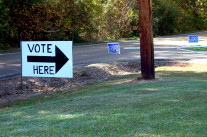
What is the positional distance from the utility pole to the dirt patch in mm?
543

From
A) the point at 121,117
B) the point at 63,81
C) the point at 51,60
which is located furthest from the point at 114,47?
the point at 121,117

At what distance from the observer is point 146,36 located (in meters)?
12.8

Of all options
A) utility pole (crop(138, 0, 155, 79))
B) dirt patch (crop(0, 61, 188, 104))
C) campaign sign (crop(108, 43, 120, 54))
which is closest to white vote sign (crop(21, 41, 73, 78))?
dirt patch (crop(0, 61, 188, 104))

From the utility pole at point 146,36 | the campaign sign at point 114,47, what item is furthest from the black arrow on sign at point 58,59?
the campaign sign at point 114,47

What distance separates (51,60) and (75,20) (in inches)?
1012

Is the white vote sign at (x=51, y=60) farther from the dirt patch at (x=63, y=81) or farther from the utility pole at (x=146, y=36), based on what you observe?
the utility pole at (x=146, y=36)

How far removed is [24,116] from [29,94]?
5364 mm

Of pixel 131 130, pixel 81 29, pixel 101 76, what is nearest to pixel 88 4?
pixel 81 29

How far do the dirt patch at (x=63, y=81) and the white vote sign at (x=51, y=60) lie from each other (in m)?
3.02

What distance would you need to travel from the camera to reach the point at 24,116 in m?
7.75

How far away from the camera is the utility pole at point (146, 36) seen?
41.6ft

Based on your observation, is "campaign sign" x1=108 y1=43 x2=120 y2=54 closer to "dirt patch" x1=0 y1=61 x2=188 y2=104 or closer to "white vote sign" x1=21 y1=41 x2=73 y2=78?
"dirt patch" x1=0 y1=61 x2=188 y2=104

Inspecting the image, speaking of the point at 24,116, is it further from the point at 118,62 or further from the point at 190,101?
the point at 118,62

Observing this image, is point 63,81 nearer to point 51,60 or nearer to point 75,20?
point 51,60
